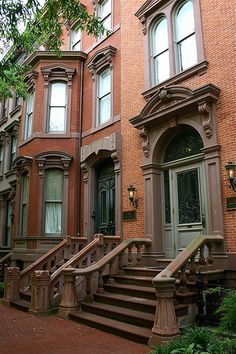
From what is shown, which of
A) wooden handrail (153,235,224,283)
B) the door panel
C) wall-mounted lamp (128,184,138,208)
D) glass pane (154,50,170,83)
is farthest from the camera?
glass pane (154,50,170,83)

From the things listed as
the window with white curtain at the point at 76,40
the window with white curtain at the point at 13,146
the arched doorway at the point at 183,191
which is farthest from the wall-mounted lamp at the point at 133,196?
the window with white curtain at the point at 13,146

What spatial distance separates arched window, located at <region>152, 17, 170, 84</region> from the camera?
10.4 meters

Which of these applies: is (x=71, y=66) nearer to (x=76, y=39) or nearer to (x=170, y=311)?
(x=76, y=39)

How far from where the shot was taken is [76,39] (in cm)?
1569

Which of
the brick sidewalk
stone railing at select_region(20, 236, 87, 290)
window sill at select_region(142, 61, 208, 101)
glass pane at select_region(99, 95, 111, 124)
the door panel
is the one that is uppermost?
glass pane at select_region(99, 95, 111, 124)

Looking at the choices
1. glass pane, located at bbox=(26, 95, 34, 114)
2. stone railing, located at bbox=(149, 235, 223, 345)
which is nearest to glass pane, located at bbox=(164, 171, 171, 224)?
stone railing, located at bbox=(149, 235, 223, 345)

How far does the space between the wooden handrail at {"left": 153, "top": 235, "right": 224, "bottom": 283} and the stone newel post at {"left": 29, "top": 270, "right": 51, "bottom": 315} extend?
3.56 meters

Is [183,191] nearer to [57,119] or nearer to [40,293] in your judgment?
[40,293]

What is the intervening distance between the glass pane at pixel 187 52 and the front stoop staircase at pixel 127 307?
18.9 feet

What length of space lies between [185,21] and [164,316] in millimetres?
8178

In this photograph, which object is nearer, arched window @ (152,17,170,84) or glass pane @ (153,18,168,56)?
arched window @ (152,17,170,84)

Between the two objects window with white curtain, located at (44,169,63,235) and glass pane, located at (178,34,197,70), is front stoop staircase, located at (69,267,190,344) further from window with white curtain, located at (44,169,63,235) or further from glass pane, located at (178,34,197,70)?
glass pane, located at (178,34,197,70)

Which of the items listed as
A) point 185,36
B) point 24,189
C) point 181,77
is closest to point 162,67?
point 185,36

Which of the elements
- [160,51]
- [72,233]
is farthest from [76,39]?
[72,233]
